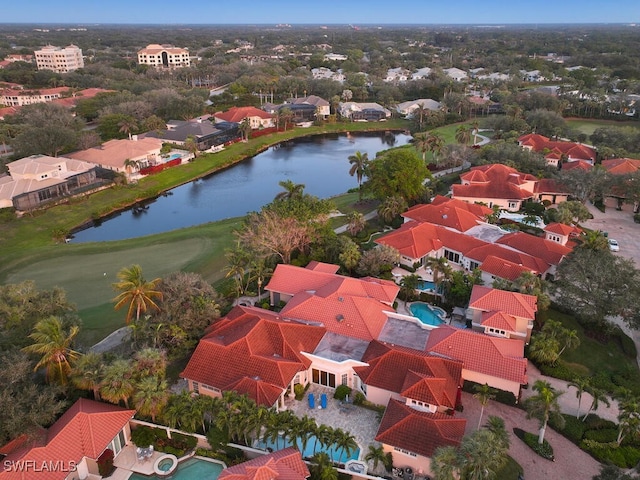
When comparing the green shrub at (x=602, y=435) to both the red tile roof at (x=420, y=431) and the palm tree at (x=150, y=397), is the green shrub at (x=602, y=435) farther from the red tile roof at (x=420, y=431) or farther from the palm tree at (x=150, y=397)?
the palm tree at (x=150, y=397)

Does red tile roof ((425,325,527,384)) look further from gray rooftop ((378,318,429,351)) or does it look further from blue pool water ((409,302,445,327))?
blue pool water ((409,302,445,327))

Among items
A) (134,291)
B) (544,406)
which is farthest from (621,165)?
(134,291)

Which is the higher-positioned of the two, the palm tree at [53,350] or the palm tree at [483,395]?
the palm tree at [53,350]

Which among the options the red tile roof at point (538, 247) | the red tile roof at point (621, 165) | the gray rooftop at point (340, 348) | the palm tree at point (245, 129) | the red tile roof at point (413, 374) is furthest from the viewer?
the palm tree at point (245, 129)

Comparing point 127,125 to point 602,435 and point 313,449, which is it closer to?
point 313,449

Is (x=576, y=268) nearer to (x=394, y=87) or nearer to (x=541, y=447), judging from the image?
(x=541, y=447)

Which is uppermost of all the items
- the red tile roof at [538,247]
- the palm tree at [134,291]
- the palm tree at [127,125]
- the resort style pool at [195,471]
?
the palm tree at [127,125]

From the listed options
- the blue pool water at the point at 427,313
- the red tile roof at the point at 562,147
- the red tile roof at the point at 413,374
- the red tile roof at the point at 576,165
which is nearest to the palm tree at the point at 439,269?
the blue pool water at the point at 427,313

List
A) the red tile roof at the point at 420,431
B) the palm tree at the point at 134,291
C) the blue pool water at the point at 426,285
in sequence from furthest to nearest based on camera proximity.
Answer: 1. the blue pool water at the point at 426,285
2. the palm tree at the point at 134,291
3. the red tile roof at the point at 420,431

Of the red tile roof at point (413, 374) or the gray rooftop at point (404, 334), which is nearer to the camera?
the red tile roof at point (413, 374)
